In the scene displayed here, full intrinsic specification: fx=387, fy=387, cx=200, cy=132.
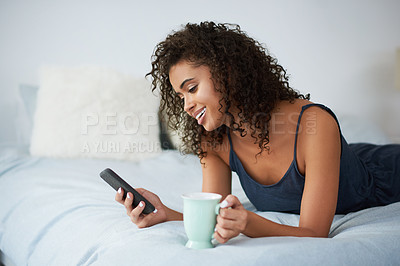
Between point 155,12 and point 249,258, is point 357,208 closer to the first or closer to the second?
point 249,258

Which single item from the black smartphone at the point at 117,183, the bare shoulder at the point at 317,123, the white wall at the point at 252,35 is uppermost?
the white wall at the point at 252,35

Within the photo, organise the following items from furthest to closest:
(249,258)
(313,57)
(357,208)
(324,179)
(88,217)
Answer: (313,57) → (357,208) → (88,217) → (324,179) → (249,258)

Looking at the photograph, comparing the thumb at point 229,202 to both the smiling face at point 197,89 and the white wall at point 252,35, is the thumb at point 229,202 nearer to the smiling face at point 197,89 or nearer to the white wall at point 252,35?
the smiling face at point 197,89

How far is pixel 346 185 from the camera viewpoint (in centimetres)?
132

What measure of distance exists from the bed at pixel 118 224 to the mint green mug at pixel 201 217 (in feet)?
0.09

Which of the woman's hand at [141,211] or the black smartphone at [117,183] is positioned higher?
the black smartphone at [117,183]

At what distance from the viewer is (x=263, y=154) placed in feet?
4.00

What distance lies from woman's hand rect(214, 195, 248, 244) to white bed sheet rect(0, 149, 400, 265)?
0.08 feet

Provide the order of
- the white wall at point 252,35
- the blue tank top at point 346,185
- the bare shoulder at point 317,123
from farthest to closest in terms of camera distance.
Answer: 1. the white wall at point 252,35
2. the blue tank top at point 346,185
3. the bare shoulder at point 317,123

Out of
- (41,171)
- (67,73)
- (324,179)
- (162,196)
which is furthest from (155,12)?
(324,179)

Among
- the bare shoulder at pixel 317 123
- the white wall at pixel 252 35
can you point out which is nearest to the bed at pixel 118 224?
the bare shoulder at pixel 317 123

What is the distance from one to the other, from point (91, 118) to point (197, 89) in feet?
4.25

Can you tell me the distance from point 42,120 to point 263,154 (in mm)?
1464

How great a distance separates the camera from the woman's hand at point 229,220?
750 millimetres
